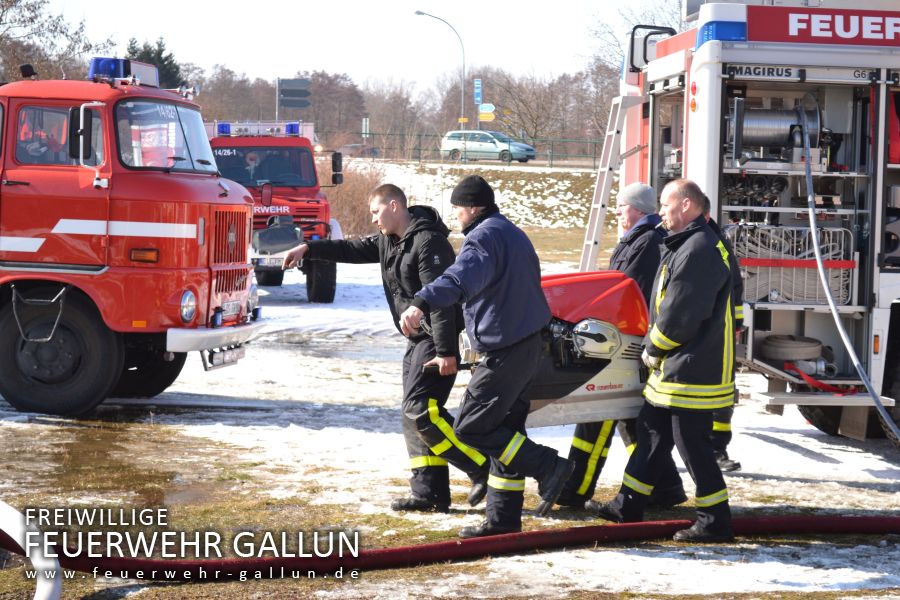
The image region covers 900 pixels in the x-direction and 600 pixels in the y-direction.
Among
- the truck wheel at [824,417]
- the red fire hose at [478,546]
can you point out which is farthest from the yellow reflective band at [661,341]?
the truck wheel at [824,417]

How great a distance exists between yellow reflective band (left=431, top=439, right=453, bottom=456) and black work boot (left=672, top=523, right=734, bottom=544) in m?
1.32

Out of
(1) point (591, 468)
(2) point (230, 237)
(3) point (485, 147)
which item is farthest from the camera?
(3) point (485, 147)

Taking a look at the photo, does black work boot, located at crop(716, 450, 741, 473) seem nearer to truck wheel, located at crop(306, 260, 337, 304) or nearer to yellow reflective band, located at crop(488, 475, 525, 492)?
yellow reflective band, located at crop(488, 475, 525, 492)

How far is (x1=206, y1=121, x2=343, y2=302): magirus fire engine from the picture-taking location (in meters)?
16.7

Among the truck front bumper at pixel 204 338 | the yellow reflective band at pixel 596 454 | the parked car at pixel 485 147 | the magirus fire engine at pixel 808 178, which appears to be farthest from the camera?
the parked car at pixel 485 147

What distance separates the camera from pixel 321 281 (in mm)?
17156

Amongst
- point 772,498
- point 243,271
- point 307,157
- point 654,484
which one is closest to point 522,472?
point 654,484

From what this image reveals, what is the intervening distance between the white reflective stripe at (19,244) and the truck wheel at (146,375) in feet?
5.38

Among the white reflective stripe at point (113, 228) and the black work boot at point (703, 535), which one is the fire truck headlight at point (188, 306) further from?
the black work boot at point (703, 535)

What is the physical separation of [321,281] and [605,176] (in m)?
8.32

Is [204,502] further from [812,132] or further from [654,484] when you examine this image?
[812,132]

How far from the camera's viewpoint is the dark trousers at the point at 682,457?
19.1ft

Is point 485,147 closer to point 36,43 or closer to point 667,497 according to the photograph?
point 36,43

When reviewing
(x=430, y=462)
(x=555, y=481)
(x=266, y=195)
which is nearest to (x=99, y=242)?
(x=430, y=462)
